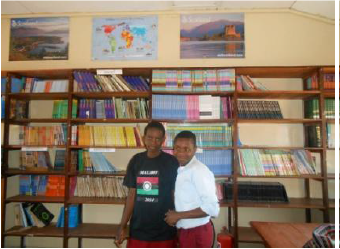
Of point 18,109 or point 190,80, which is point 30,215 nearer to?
point 18,109

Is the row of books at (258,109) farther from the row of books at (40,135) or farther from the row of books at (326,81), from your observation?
the row of books at (40,135)

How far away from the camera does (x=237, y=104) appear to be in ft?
8.68

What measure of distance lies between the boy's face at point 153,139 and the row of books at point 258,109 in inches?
51.5

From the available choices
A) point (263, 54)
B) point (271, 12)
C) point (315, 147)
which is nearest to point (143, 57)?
point (263, 54)

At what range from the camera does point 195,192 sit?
1.49 meters

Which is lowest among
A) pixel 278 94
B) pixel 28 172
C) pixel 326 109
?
pixel 28 172

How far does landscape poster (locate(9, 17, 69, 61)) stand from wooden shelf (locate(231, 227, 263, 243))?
3.16 metres

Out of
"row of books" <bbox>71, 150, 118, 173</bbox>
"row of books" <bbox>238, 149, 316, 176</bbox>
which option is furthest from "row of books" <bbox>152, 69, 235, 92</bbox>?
"row of books" <bbox>71, 150, 118, 173</bbox>

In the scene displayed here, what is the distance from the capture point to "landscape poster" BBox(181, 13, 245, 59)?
9.77 feet

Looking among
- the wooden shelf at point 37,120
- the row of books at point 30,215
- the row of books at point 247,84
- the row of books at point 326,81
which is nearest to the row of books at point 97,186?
the row of books at point 30,215

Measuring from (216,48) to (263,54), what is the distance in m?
0.62

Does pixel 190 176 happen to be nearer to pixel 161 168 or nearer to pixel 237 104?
pixel 161 168

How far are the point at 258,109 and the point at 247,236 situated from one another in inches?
56.9

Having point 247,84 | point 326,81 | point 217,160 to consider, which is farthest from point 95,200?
point 326,81
